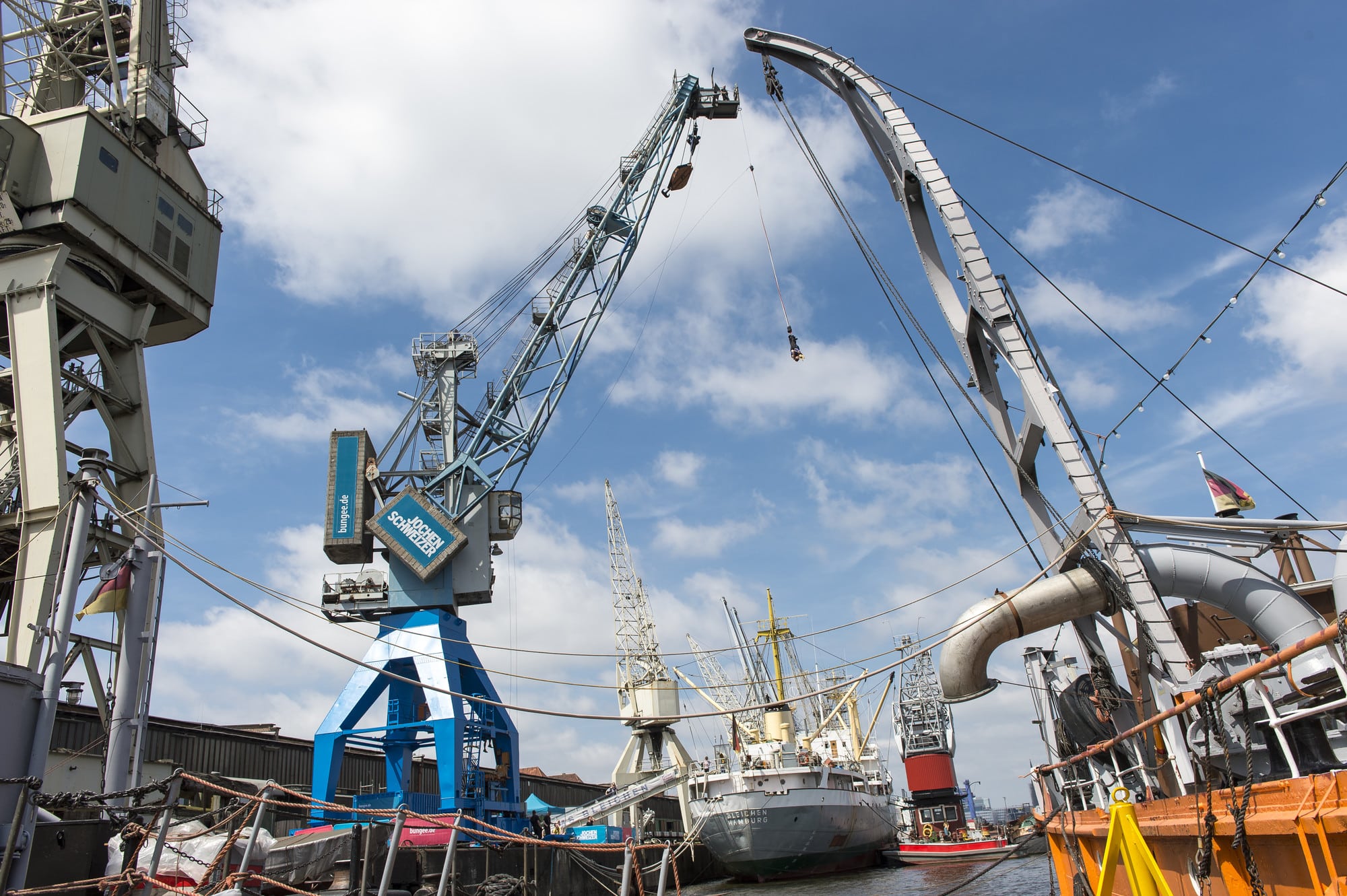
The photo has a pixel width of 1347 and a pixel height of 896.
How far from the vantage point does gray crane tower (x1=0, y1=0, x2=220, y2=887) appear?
19344 mm

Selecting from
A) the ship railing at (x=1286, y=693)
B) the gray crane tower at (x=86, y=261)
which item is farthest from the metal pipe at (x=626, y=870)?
the gray crane tower at (x=86, y=261)

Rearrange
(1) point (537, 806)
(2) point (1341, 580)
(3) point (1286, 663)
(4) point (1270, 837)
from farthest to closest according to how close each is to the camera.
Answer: (1) point (537, 806)
(2) point (1341, 580)
(3) point (1286, 663)
(4) point (1270, 837)

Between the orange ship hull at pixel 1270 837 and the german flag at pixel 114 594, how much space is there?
13656mm

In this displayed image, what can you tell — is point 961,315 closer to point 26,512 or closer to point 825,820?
point 26,512

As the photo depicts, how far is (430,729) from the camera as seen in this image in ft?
84.8

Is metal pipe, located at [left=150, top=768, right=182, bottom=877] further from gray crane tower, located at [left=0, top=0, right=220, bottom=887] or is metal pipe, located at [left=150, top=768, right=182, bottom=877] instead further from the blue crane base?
the blue crane base

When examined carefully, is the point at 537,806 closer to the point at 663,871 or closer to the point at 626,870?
the point at 663,871

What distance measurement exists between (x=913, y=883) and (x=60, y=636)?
97.4 ft

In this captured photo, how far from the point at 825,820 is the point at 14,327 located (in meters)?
34.3

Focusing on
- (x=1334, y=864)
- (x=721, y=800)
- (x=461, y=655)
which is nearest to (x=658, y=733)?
(x=721, y=800)

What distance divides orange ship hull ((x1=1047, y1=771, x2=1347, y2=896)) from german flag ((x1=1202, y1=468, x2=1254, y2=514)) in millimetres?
7484

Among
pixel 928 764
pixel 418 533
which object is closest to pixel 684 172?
pixel 418 533

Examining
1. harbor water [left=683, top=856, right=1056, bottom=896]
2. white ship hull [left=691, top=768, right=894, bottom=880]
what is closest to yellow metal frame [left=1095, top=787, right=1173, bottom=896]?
harbor water [left=683, top=856, right=1056, bottom=896]

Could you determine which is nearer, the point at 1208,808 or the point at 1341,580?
the point at 1208,808
